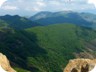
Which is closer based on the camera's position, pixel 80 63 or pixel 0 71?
pixel 0 71

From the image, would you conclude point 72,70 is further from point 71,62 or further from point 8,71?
point 8,71

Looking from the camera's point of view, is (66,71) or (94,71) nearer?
(94,71)

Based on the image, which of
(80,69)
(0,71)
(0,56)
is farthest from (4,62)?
(80,69)

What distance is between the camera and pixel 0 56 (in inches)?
1126

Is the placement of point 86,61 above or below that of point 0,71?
above

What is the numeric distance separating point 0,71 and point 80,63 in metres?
12.3

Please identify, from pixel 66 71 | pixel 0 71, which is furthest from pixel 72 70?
pixel 0 71

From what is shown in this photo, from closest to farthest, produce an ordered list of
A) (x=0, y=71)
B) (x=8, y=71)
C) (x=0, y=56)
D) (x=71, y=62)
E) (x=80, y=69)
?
1. (x=0, y=71)
2. (x=8, y=71)
3. (x=0, y=56)
4. (x=80, y=69)
5. (x=71, y=62)

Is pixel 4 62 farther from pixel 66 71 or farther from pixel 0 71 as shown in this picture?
pixel 66 71

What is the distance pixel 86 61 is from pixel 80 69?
3.88ft

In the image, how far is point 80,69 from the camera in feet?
105

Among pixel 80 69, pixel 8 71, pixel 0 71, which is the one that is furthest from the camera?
pixel 80 69

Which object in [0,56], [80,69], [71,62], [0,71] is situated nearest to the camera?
[0,71]

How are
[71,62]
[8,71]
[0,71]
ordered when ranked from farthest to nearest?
1. [71,62]
2. [8,71]
3. [0,71]
